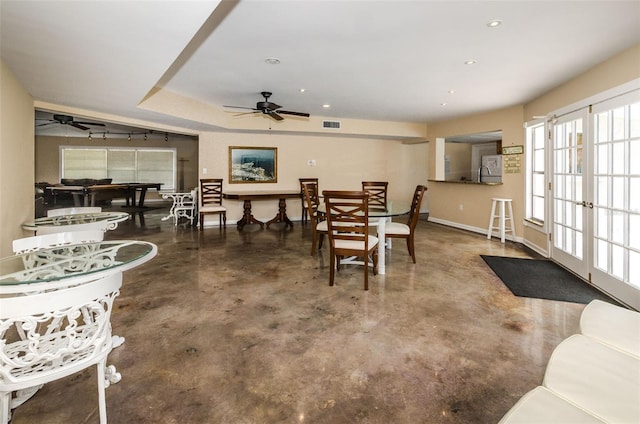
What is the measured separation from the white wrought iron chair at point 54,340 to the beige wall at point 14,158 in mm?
1750

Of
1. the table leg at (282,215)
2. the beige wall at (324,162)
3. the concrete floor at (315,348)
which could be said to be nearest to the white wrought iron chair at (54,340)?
the concrete floor at (315,348)

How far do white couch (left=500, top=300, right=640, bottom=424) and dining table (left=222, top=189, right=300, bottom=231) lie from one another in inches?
216

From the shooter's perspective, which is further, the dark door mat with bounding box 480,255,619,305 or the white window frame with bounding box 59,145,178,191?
the white window frame with bounding box 59,145,178,191

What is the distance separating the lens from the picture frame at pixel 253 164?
22.8ft

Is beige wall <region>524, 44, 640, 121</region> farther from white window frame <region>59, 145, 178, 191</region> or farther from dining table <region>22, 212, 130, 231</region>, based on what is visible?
white window frame <region>59, 145, 178, 191</region>

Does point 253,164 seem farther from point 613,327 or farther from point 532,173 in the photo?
point 613,327

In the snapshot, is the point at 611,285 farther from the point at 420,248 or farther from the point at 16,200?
the point at 16,200

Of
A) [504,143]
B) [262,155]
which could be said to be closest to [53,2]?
[262,155]

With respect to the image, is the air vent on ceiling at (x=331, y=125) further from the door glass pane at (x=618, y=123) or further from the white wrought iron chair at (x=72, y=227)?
the white wrought iron chair at (x=72, y=227)

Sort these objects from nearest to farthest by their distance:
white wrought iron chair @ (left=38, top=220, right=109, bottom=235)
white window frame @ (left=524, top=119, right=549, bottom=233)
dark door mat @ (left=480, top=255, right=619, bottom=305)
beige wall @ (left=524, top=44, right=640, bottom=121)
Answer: white wrought iron chair @ (left=38, top=220, right=109, bottom=235) < beige wall @ (left=524, top=44, right=640, bottom=121) < dark door mat @ (left=480, top=255, right=619, bottom=305) < white window frame @ (left=524, top=119, right=549, bottom=233)

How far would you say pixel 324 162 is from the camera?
7.69 meters

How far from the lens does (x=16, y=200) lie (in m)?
2.86

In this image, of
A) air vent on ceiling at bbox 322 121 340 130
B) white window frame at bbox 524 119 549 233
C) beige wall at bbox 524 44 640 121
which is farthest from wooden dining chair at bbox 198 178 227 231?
beige wall at bbox 524 44 640 121

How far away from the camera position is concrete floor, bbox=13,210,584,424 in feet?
5.28
